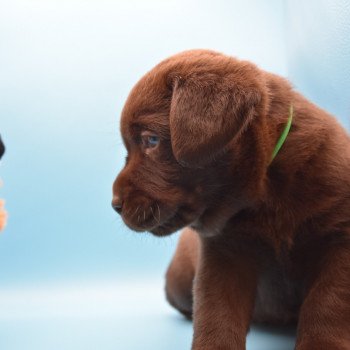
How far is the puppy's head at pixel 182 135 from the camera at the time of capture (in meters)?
1.60

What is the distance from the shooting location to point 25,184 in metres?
3.24

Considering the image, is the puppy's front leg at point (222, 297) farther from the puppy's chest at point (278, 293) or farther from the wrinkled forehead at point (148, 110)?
the wrinkled forehead at point (148, 110)

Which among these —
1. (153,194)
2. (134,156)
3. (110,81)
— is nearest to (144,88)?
(134,156)

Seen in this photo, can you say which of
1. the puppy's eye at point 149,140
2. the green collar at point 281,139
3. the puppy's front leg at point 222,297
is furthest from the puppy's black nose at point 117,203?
the green collar at point 281,139

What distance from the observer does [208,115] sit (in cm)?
159

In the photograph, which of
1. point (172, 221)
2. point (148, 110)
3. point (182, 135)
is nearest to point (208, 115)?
point (182, 135)

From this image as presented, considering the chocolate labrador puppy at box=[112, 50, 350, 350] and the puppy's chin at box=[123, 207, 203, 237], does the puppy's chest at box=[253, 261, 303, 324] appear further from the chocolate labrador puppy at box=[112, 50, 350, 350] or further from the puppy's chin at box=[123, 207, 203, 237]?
the puppy's chin at box=[123, 207, 203, 237]

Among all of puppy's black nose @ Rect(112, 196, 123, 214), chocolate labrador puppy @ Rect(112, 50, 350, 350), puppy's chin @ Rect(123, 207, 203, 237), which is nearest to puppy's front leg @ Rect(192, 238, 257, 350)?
chocolate labrador puppy @ Rect(112, 50, 350, 350)

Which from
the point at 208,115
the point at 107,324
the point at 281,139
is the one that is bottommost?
the point at 107,324

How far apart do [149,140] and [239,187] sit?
0.87 feet

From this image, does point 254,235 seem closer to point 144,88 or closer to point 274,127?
point 274,127

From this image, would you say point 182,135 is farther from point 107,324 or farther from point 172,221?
point 107,324

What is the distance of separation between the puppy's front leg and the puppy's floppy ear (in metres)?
0.36

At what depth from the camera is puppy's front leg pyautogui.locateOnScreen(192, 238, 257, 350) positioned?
1.75m
